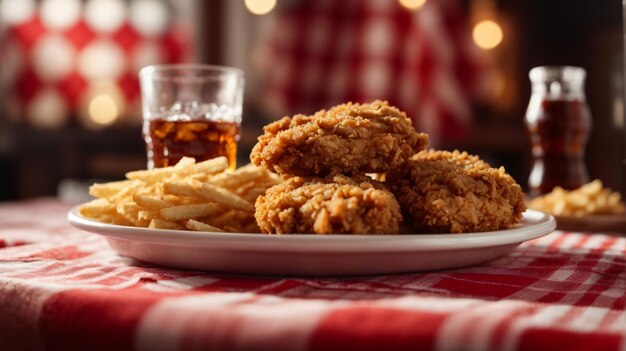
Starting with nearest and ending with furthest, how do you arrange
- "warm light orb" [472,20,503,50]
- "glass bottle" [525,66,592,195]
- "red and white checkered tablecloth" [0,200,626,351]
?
"red and white checkered tablecloth" [0,200,626,351] → "glass bottle" [525,66,592,195] → "warm light orb" [472,20,503,50]

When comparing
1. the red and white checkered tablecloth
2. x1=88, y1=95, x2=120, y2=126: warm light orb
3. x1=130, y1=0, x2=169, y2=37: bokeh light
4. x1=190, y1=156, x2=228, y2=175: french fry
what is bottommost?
x1=88, y1=95, x2=120, y2=126: warm light orb

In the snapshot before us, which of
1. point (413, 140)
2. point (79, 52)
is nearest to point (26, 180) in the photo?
point (79, 52)

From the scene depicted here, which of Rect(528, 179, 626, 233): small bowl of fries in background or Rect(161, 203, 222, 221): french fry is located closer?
Rect(161, 203, 222, 221): french fry

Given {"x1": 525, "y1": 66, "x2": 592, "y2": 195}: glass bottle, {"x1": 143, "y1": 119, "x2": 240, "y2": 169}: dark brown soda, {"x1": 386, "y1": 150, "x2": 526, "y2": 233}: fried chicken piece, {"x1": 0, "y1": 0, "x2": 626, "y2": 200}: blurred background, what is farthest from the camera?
{"x1": 0, "y1": 0, "x2": 626, "y2": 200}: blurred background

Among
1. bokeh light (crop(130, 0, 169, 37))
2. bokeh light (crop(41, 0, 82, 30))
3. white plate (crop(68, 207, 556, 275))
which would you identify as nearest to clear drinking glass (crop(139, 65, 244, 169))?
white plate (crop(68, 207, 556, 275))

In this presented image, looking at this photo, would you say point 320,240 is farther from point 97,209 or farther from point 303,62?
point 303,62

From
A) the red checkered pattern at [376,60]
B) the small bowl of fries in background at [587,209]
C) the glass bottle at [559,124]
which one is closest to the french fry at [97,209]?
the small bowl of fries in background at [587,209]

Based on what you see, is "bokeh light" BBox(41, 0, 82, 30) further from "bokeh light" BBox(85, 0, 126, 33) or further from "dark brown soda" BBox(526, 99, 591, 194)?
"dark brown soda" BBox(526, 99, 591, 194)

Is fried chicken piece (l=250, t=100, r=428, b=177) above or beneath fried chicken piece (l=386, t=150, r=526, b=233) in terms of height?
above
